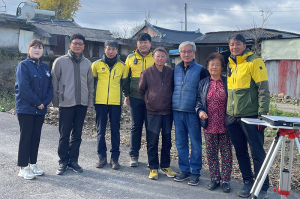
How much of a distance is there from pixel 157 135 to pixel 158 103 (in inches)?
20.4

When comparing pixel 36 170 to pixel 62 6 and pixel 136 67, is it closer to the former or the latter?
pixel 136 67

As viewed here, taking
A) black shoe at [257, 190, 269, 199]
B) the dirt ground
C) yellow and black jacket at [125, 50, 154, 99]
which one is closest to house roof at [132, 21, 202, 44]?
the dirt ground

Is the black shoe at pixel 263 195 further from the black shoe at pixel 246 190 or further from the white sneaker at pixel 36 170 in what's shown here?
the white sneaker at pixel 36 170

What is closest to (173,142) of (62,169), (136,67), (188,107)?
(136,67)

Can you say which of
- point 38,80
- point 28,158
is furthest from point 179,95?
point 28,158

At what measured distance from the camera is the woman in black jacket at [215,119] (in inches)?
156

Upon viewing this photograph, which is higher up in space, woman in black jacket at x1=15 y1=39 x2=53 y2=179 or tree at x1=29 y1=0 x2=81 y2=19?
tree at x1=29 y1=0 x2=81 y2=19

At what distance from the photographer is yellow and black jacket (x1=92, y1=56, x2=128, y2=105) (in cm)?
476

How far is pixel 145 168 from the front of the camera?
486 cm

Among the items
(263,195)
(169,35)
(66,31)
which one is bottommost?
(263,195)

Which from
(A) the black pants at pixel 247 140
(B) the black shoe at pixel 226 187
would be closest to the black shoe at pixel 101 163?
(B) the black shoe at pixel 226 187

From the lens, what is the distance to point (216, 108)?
3988 millimetres

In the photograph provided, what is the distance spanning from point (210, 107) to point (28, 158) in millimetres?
2758

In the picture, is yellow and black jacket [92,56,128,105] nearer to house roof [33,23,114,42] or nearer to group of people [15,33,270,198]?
group of people [15,33,270,198]
